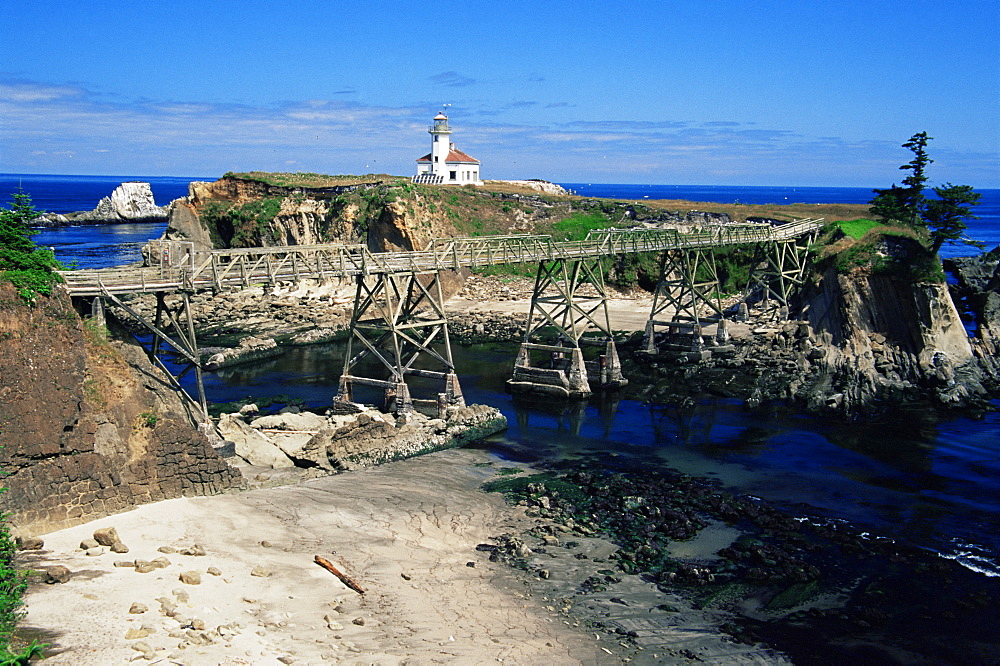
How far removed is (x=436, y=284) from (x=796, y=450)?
1778 centimetres

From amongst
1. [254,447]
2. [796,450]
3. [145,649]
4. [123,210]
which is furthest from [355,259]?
[123,210]

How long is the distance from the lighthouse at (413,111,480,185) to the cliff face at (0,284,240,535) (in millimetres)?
65211

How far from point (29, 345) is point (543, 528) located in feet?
44.2

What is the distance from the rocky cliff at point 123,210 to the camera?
141250mm

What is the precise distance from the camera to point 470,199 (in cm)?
7550

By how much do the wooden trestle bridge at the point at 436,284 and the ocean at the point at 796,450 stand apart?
6.98 ft

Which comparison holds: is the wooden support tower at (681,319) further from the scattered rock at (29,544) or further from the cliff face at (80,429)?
the scattered rock at (29,544)

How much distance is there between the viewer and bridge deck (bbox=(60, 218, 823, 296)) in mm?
23328

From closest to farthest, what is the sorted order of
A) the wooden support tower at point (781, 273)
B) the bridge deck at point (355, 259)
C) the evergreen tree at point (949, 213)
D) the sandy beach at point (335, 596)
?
the sandy beach at point (335, 596), the bridge deck at point (355, 259), the evergreen tree at point (949, 213), the wooden support tower at point (781, 273)

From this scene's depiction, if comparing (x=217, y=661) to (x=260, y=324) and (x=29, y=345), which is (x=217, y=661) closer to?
(x=29, y=345)

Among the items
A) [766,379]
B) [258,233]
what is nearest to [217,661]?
[766,379]

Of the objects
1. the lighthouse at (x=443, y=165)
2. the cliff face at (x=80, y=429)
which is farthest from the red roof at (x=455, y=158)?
the cliff face at (x=80, y=429)

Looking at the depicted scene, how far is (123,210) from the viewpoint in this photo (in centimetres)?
14638

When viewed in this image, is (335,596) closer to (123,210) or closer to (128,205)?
(123,210)
